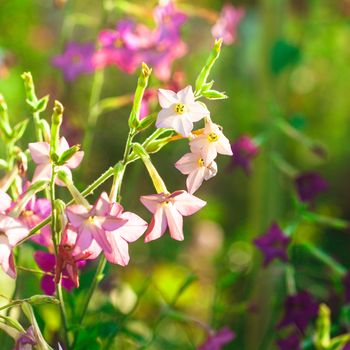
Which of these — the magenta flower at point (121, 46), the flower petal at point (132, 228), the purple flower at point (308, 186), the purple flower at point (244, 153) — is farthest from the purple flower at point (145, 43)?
the flower petal at point (132, 228)

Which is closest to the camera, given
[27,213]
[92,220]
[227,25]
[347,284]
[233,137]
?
[92,220]

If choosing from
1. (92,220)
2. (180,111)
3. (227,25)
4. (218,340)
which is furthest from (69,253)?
(227,25)

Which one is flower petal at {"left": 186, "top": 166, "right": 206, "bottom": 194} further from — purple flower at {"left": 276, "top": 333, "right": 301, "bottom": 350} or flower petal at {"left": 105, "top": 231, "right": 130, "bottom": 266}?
purple flower at {"left": 276, "top": 333, "right": 301, "bottom": 350}

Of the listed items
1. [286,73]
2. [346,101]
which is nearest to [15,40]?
[346,101]

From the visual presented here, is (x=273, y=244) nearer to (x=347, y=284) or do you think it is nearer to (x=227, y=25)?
(x=347, y=284)

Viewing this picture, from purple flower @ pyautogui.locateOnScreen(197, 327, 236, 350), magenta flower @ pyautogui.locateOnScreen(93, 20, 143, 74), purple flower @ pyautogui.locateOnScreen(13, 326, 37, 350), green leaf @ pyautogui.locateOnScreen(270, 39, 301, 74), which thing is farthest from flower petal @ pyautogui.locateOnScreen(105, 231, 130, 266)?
green leaf @ pyautogui.locateOnScreen(270, 39, 301, 74)

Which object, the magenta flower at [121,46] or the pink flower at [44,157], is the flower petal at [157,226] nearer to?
the pink flower at [44,157]

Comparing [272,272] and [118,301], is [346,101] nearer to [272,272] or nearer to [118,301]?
[272,272]
